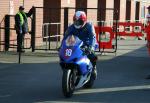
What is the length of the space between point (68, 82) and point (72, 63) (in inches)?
15.1

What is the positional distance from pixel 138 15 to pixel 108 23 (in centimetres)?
1262

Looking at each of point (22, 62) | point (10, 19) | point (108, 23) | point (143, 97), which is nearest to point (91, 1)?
point (108, 23)

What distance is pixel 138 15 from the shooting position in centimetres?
4716

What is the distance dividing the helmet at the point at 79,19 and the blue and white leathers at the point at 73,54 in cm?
39

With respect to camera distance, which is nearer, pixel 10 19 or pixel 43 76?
pixel 43 76

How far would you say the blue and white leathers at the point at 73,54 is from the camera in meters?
10.6

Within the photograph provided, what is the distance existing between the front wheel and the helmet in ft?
3.57

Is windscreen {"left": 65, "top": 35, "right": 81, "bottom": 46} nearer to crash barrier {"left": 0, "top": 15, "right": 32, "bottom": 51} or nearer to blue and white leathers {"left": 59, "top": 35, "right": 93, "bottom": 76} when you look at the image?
blue and white leathers {"left": 59, "top": 35, "right": 93, "bottom": 76}

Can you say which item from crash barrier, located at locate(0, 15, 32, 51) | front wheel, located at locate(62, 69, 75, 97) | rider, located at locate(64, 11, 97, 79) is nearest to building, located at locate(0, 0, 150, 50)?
crash barrier, located at locate(0, 15, 32, 51)

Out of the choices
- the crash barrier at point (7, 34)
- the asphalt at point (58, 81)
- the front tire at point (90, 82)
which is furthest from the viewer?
the crash barrier at point (7, 34)

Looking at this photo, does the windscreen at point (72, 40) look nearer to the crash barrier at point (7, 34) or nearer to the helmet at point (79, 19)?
the helmet at point (79, 19)

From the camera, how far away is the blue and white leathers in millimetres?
10648

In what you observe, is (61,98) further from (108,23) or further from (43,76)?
(108,23)

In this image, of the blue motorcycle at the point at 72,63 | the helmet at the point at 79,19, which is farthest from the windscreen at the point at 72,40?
the helmet at the point at 79,19
